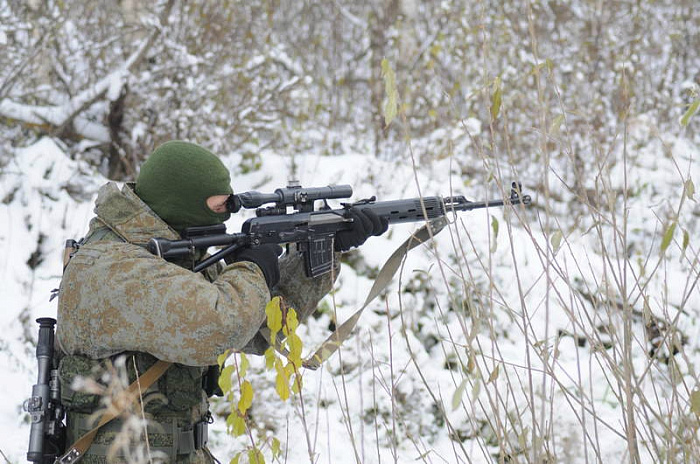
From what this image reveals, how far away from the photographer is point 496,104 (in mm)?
1431

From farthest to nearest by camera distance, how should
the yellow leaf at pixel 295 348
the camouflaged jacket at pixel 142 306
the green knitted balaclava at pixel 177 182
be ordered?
1. the green knitted balaclava at pixel 177 182
2. the camouflaged jacket at pixel 142 306
3. the yellow leaf at pixel 295 348

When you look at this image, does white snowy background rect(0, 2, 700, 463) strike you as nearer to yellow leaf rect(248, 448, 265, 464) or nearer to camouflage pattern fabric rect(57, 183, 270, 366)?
camouflage pattern fabric rect(57, 183, 270, 366)

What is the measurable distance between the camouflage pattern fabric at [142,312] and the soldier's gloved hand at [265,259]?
4cm

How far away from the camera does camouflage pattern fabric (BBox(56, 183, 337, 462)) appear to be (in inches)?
71.7

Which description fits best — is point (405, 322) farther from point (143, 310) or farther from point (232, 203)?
point (143, 310)

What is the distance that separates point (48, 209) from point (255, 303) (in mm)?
3305

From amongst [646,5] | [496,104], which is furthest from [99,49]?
[646,5]

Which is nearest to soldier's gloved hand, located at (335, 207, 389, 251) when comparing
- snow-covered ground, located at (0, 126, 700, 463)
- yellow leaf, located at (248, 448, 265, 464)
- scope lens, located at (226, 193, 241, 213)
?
scope lens, located at (226, 193, 241, 213)

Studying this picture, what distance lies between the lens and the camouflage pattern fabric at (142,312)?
5.98 feet

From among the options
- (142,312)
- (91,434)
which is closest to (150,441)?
(91,434)

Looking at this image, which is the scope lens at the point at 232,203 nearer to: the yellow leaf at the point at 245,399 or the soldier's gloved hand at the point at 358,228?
the soldier's gloved hand at the point at 358,228

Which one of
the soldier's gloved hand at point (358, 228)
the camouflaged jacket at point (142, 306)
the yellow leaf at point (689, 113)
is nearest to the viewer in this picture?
the yellow leaf at point (689, 113)

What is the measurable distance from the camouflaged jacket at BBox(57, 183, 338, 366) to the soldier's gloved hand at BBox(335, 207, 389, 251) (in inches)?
23.4

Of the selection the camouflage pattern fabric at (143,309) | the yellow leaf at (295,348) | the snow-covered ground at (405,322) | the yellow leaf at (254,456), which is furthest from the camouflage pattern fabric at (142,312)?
the snow-covered ground at (405,322)
